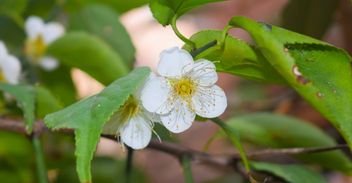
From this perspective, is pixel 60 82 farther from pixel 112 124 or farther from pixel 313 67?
pixel 313 67

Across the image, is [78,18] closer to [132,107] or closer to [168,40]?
[132,107]

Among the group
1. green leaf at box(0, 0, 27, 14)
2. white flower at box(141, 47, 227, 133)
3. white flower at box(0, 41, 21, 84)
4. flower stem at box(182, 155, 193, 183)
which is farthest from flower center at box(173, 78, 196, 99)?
green leaf at box(0, 0, 27, 14)

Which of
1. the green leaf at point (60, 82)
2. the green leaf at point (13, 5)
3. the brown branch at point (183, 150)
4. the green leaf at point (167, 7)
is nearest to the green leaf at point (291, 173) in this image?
the brown branch at point (183, 150)

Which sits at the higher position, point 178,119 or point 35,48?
point 178,119

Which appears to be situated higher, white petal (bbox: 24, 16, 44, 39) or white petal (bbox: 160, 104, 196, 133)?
white petal (bbox: 160, 104, 196, 133)

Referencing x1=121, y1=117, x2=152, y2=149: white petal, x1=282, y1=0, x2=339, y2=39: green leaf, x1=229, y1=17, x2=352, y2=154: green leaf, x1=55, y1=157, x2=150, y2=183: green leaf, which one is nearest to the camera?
x1=229, y1=17, x2=352, y2=154: green leaf

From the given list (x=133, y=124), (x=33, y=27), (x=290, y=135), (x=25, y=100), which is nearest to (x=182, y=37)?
(x=133, y=124)

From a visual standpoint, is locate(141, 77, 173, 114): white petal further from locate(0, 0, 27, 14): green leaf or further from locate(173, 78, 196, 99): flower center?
locate(0, 0, 27, 14): green leaf

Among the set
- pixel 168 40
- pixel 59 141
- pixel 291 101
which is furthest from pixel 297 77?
pixel 168 40
